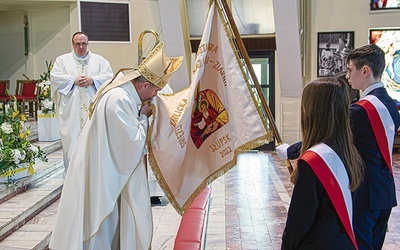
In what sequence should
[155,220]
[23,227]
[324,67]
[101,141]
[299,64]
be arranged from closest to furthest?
[101,141]
[23,227]
[155,220]
[299,64]
[324,67]

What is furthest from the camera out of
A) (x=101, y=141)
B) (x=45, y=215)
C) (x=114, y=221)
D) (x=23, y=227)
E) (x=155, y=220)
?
(x=155, y=220)

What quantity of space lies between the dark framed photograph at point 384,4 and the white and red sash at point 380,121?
6533 mm

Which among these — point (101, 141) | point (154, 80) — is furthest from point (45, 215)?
point (154, 80)

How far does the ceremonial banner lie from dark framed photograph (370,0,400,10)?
21.5 ft

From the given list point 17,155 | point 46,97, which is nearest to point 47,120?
point 46,97

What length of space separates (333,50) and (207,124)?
243 inches

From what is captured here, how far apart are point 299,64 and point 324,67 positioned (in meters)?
0.84

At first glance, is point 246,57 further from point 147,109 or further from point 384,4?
point 384,4

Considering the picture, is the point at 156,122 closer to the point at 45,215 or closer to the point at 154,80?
the point at 154,80

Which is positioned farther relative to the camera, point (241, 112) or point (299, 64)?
point (299, 64)

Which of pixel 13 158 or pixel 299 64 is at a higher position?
pixel 299 64

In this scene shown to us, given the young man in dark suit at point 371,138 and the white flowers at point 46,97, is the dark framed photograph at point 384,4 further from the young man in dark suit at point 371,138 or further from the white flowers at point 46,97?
the young man in dark suit at point 371,138

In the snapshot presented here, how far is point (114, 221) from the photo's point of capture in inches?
96.5

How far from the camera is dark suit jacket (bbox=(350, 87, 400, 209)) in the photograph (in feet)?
7.18
